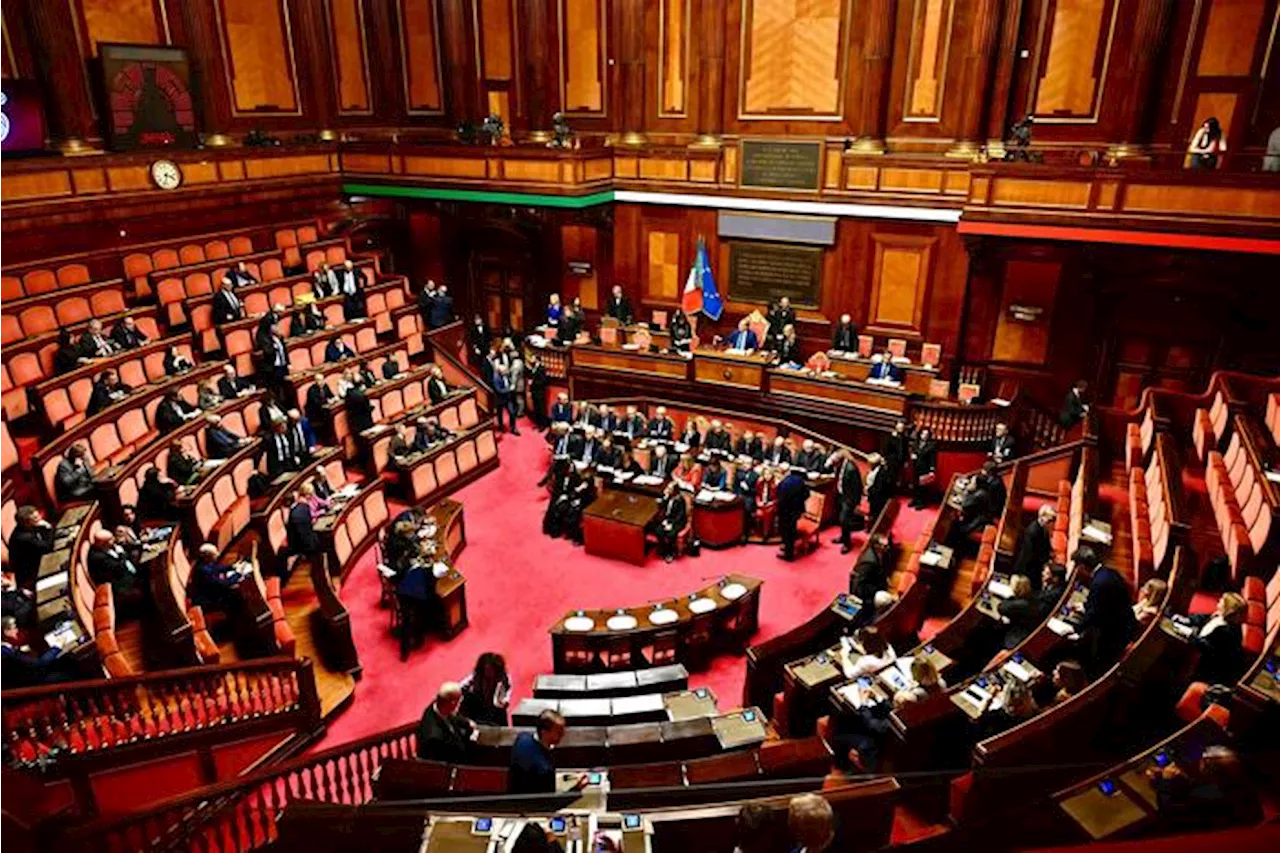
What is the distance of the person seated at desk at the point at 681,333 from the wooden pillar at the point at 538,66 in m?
4.44

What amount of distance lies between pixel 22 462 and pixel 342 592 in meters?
3.14

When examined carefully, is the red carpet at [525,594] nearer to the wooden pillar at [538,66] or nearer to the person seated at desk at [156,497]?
the person seated at desk at [156,497]

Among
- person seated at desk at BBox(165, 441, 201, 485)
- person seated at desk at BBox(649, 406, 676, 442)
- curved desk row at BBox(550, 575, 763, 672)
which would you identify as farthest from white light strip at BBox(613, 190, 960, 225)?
person seated at desk at BBox(165, 441, 201, 485)

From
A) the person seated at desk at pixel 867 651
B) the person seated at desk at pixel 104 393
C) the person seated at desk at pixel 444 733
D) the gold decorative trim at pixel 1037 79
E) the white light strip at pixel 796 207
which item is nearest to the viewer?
the person seated at desk at pixel 444 733

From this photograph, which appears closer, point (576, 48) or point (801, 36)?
point (801, 36)

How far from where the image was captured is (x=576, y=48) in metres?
14.1

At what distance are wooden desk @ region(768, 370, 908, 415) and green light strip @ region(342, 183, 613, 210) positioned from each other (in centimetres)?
419

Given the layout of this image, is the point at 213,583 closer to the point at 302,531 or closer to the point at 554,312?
the point at 302,531

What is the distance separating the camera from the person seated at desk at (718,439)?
10.4m

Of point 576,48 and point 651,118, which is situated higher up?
point 576,48

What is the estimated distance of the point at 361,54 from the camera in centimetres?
1517

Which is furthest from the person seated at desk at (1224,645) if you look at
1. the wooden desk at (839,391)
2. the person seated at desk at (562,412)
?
the person seated at desk at (562,412)

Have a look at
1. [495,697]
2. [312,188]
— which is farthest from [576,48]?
[495,697]

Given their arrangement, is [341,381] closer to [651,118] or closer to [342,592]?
[342,592]
